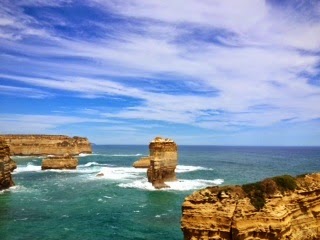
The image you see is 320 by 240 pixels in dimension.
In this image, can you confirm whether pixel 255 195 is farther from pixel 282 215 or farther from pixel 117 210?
pixel 117 210

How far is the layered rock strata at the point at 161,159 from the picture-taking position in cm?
5972

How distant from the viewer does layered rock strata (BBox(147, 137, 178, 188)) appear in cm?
5972

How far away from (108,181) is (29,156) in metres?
84.6

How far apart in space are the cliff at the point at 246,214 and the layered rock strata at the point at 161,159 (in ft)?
127

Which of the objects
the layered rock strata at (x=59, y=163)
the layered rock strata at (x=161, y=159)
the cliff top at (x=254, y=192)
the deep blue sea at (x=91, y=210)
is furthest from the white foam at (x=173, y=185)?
the cliff top at (x=254, y=192)

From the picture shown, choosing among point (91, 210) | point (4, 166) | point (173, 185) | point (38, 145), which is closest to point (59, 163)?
point (4, 166)

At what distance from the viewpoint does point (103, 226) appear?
35875 mm

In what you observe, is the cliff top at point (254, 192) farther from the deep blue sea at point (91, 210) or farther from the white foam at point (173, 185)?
the white foam at point (173, 185)

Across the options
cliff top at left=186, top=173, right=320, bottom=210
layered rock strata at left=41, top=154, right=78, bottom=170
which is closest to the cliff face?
layered rock strata at left=41, top=154, right=78, bottom=170

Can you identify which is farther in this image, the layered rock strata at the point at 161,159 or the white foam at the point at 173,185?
the layered rock strata at the point at 161,159

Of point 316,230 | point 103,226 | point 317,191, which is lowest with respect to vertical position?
point 103,226

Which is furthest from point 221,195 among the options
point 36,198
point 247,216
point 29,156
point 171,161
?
point 29,156

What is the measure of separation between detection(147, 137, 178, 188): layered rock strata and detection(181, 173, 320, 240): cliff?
38653mm

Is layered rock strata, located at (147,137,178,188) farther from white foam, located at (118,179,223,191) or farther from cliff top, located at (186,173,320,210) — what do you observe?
cliff top, located at (186,173,320,210)
